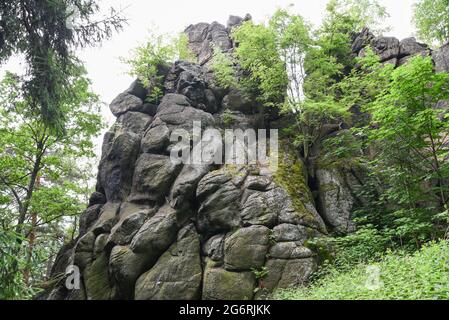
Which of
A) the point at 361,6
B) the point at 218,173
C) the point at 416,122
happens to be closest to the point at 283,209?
the point at 218,173

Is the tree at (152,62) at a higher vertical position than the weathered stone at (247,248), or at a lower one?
higher

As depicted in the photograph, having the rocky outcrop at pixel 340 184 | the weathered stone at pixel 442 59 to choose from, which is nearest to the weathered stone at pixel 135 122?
the rocky outcrop at pixel 340 184

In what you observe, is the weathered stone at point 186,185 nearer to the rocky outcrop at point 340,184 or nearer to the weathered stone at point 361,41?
the rocky outcrop at point 340,184

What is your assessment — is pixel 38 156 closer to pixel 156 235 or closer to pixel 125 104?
pixel 125 104

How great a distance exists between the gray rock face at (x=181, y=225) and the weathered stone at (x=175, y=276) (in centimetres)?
3


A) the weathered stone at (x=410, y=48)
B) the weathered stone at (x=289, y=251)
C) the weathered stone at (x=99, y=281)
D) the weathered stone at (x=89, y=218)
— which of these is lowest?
the weathered stone at (x=99, y=281)

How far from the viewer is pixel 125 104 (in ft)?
49.1

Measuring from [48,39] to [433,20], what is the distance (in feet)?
69.4

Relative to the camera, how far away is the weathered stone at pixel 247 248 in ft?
29.1

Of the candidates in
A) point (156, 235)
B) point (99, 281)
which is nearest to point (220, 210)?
point (156, 235)

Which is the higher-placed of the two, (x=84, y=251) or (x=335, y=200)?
(x=335, y=200)

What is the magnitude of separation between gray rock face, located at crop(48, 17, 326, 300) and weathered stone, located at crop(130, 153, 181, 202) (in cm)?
4
